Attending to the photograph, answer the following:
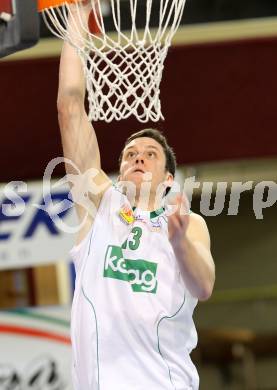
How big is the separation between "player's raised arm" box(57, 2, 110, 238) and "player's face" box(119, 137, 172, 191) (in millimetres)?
133

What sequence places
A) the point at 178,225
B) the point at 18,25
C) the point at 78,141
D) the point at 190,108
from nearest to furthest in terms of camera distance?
the point at 178,225 → the point at 18,25 → the point at 78,141 → the point at 190,108

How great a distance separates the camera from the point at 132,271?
377cm

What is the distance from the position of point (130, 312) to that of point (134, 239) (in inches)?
13.0

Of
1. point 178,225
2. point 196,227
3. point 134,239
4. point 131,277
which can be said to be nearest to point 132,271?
point 131,277

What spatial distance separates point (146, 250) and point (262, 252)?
24.3ft

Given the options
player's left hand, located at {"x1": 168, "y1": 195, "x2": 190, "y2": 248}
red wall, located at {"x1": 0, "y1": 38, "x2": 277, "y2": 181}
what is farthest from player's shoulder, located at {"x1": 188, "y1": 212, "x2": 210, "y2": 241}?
red wall, located at {"x1": 0, "y1": 38, "x2": 277, "y2": 181}

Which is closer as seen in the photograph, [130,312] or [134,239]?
[130,312]

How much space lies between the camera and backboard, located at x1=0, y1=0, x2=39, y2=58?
3619 mm

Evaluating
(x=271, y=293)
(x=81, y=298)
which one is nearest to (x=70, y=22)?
(x=81, y=298)

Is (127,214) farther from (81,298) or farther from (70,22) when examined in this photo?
(70,22)

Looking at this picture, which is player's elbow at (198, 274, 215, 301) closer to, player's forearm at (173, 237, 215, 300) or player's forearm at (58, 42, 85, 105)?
player's forearm at (173, 237, 215, 300)

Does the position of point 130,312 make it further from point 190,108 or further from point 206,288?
point 190,108

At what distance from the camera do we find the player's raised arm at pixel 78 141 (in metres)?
3.94

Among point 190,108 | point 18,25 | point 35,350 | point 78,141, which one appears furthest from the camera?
point 190,108
